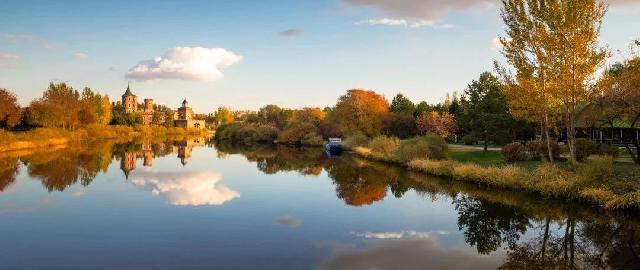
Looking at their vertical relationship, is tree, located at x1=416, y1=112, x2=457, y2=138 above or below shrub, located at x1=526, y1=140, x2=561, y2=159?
above

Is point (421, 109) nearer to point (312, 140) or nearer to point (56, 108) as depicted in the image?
point (312, 140)

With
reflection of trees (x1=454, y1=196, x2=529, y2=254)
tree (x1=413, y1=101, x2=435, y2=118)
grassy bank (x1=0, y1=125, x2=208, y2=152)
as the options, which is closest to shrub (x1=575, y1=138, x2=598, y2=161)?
reflection of trees (x1=454, y1=196, x2=529, y2=254)

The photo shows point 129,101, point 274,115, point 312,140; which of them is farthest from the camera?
point 129,101

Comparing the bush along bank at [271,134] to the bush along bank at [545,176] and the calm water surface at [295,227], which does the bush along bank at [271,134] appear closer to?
the bush along bank at [545,176]

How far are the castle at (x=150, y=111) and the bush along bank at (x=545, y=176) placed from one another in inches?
5432

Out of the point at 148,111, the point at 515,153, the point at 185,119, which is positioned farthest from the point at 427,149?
the point at 148,111

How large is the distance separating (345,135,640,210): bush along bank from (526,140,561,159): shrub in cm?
15

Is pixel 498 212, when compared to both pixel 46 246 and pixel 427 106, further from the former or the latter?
pixel 427 106

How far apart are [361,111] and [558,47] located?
38.5 m

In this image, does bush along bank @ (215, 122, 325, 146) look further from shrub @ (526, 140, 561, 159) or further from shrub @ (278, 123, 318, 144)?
shrub @ (526, 140, 561, 159)

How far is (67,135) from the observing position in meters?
76.4

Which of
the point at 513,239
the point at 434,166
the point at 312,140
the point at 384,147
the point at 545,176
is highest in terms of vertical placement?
the point at 384,147

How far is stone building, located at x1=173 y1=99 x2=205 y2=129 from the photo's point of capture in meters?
170

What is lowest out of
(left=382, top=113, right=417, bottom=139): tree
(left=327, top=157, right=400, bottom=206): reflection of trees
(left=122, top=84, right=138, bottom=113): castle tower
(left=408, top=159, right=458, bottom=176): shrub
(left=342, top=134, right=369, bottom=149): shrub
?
(left=327, top=157, right=400, bottom=206): reflection of trees
